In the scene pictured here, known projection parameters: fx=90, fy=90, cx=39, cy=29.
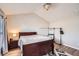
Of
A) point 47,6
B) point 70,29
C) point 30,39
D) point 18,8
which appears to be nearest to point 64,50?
point 70,29

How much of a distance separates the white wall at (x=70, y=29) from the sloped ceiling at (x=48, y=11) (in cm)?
7

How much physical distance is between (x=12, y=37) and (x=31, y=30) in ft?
1.05

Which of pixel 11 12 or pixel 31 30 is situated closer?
pixel 11 12

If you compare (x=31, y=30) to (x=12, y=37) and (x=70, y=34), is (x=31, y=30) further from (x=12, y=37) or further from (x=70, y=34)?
(x=70, y=34)

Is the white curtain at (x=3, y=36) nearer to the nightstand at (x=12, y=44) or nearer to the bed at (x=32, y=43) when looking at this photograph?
the nightstand at (x=12, y=44)

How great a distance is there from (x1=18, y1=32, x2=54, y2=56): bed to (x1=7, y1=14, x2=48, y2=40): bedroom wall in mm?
82

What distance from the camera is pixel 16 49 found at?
1405 millimetres

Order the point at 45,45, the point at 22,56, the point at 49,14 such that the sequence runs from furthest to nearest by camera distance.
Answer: the point at 45,45, the point at 49,14, the point at 22,56

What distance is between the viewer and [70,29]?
1464 mm

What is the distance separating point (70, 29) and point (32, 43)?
666mm

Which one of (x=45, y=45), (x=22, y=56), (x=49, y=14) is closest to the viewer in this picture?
(x=22, y=56)

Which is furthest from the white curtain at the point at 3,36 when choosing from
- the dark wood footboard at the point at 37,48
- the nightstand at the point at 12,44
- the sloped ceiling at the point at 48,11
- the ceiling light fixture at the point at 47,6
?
the ceiling light fixture at the point at 47,6

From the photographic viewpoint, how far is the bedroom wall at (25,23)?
1425 mm

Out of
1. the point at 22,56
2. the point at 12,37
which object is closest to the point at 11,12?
the point at 12,37
